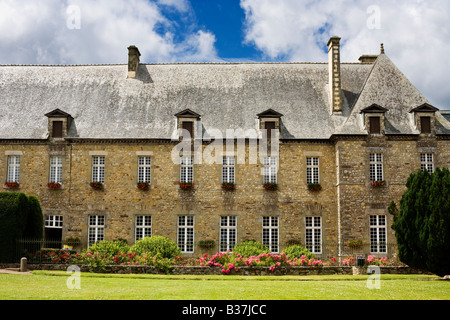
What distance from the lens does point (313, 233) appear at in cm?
2598

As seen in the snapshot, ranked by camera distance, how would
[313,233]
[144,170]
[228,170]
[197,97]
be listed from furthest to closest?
[197,97]
[144,170]
[228,170]
[313,233]

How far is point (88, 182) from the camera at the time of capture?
26.8 meters

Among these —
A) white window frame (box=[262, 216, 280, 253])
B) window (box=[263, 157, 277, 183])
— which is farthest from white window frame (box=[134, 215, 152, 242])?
window (box=[263, 157, 277, 183])

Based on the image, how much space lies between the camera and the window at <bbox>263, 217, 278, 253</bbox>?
26031mm

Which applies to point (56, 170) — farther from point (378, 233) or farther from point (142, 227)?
point (378, 233)

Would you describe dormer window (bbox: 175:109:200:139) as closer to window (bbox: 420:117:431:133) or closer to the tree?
window (bbox: 420:117:431:133)

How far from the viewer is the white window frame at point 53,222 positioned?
26603 millimetres

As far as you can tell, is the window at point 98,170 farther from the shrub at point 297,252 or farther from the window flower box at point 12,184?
the shrub at point 297,252

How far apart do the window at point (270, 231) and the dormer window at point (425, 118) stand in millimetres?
8992

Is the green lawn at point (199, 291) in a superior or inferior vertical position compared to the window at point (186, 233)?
inferior

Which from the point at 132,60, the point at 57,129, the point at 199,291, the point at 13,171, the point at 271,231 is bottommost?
the point at 199,291

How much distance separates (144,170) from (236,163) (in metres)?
5.01

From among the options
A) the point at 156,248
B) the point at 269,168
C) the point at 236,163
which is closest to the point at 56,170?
the point at 156,248

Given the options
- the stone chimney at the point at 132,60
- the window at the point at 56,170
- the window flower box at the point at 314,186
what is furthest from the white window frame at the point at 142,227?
the stone chimney at the point at 132,60
